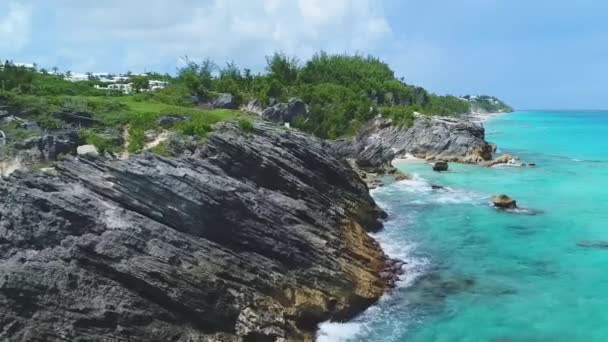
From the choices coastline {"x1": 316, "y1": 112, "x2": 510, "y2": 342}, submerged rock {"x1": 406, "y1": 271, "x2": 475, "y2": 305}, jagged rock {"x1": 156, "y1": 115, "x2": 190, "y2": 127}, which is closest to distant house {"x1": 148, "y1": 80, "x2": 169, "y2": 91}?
jagged rock {"x1": 156, "y1": 115, "x2": 190, "y2": 127}

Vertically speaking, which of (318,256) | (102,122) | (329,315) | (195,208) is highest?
(102,122)

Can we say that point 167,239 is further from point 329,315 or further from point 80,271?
point 329,315

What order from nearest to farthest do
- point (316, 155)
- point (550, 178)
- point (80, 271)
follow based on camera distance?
point (80, 271) < point (316, 155) < point (550, 178)

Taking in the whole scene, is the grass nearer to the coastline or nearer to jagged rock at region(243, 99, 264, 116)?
the coastline

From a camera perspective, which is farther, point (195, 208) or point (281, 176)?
point (281, 176)

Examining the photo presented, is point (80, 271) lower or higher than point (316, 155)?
lower

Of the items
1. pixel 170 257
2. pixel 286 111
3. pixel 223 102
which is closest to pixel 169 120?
pixel 170 257

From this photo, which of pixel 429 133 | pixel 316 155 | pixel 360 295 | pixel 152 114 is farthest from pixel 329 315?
pixel 429 133
